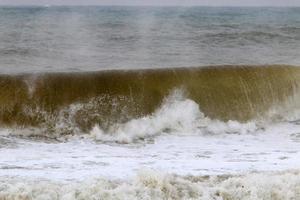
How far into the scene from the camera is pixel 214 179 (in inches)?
303

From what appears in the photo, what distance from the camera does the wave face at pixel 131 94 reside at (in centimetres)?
1181

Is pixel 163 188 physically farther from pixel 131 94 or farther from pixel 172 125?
pixel 131 94

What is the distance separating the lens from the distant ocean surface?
16609 millimetres

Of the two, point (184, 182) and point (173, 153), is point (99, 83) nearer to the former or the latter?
point (173, 153)

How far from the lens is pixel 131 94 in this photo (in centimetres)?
1269

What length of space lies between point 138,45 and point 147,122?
900cm

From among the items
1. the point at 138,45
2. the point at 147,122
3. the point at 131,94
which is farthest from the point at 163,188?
the point at 138,45

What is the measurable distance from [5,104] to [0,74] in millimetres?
1678

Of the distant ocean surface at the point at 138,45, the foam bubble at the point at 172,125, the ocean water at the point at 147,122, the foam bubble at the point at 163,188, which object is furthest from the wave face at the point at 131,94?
the foam bubble at the point at 163,188

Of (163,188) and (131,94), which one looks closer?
(163,188)

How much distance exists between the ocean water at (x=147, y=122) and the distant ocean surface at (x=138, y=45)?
85mm

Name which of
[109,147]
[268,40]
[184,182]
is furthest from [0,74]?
[268,40]

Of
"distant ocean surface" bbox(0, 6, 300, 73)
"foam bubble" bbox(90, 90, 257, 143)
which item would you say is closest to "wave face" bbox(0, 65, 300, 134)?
"foam bubble" bbox(90, 90, 257, 143)

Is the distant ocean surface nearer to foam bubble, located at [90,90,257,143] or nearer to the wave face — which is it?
the wave face
